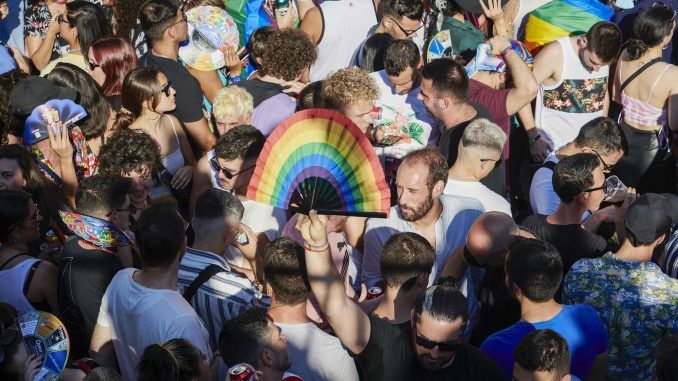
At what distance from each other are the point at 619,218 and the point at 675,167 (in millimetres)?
2378

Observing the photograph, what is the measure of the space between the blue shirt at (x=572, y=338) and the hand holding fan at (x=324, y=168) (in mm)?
911

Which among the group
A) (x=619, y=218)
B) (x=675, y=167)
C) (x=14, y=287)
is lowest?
(x=675, y=167)

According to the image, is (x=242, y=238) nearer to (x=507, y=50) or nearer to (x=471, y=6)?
(x=507, y=50)

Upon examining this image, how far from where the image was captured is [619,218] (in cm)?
493

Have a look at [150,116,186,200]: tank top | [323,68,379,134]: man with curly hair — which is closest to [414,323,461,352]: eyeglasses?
[323,68,379,134]: man with curly hair

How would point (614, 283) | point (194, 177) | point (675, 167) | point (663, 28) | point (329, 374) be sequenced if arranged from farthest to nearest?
point (675, 167) → point (663, 28) → point (194, 177) → point (614, 283) → point (329, 374)

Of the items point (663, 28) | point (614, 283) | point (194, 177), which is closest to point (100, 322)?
point (194, 177)

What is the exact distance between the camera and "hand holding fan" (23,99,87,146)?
5426 mm

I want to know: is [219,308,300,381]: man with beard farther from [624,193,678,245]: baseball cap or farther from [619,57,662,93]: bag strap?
[619,57,662,93]: bag strap

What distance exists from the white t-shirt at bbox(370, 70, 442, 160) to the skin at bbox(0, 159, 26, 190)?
2.36 m

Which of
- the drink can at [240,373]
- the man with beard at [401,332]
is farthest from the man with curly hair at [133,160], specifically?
the drink can at [240,373]

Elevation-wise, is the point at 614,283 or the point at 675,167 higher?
the point at 614,283

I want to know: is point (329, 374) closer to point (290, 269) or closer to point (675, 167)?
point (290, 269)

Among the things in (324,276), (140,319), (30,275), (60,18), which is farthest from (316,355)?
(60,18)
